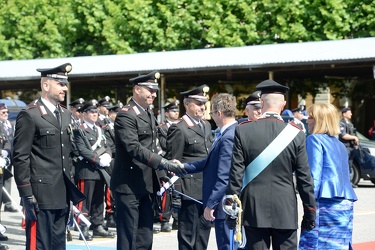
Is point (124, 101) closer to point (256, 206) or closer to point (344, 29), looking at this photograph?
point (344, 29)

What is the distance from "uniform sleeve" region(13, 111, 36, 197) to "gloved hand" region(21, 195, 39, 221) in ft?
0.14

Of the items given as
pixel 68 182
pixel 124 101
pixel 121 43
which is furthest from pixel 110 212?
pixel 121 43

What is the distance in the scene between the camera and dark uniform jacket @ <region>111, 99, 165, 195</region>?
880 centimetres

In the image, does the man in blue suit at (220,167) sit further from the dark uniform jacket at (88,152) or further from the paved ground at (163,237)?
the dark uniform jacket at (88,152)

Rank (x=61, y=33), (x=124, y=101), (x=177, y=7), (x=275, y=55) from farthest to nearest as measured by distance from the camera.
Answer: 1. (x=61, y=33)
2. (x=177, y=7)
3. (x=124, y=101)
4. (x=275, y=55)

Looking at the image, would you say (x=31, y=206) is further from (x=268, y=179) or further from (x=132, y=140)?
(x=268, y=179)

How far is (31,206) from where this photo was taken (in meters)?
8.04

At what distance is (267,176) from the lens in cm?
702

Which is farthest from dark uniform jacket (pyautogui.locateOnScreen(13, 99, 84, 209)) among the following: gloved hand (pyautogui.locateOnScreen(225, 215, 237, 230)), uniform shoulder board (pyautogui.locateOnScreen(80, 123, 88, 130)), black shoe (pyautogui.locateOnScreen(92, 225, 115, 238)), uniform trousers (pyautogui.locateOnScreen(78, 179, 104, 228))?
uniform shoulder board (pyautogui.locateOnScreen(80, 123, 88, 130))

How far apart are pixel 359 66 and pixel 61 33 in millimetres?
16598

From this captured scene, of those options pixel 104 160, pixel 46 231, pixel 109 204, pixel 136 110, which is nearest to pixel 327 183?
pixel 136 110

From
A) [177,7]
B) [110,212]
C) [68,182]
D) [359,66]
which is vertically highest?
[177,7]

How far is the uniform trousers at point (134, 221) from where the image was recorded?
29.0ft

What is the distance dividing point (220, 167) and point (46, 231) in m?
1.62
